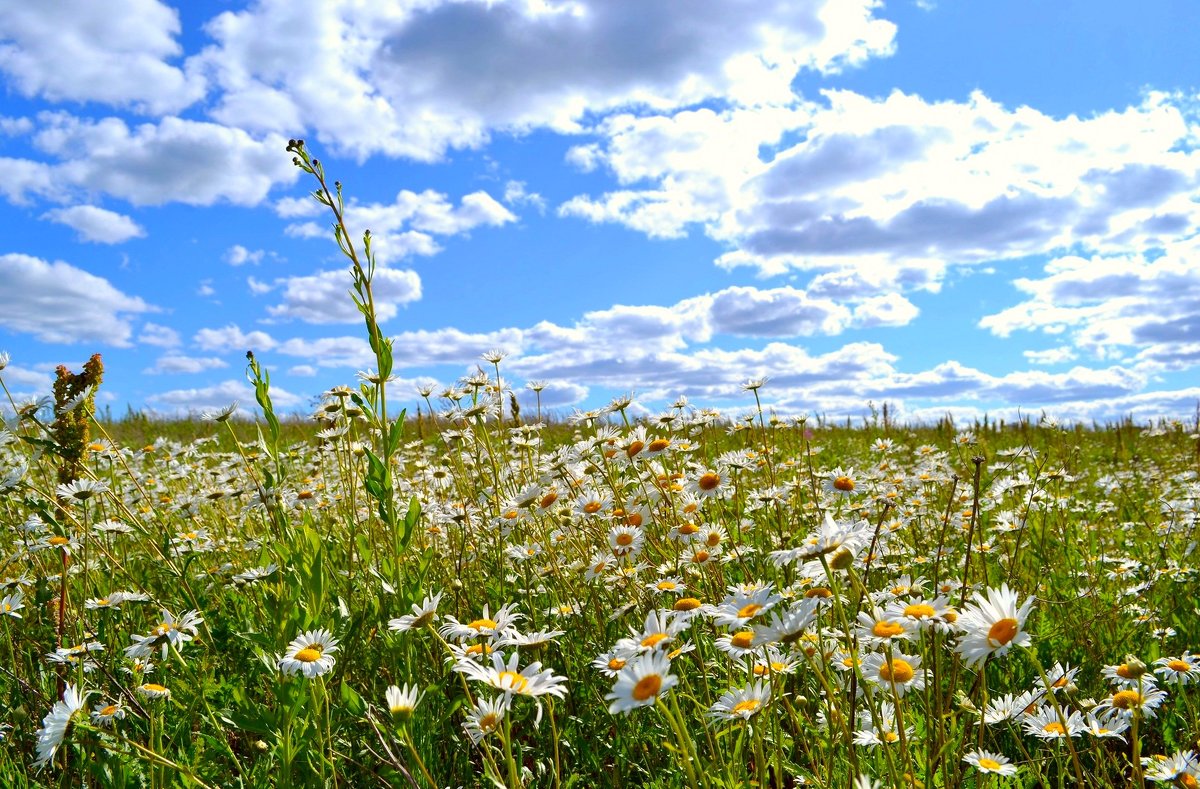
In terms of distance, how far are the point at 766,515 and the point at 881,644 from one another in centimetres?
211

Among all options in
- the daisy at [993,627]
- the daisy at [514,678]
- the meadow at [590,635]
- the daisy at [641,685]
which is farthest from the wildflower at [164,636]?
the daisy at [993,627]

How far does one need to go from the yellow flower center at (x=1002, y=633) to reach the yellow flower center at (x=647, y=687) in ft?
1.90

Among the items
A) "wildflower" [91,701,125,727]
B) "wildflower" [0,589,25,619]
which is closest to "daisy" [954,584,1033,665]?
"wildflower" [91,701,125,727]

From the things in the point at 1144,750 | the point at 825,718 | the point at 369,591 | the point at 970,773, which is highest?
the point at 369,591

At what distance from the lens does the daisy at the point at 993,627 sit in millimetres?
1390

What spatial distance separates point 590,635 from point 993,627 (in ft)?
5.82

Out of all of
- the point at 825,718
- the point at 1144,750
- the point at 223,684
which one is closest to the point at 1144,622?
the point at 1144,750

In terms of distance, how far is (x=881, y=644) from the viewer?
5.38 feet

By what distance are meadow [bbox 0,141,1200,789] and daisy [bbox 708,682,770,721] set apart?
0.05 ft

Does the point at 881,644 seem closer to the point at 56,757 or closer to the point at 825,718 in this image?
the point at 825,718

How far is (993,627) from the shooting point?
1.42 meters

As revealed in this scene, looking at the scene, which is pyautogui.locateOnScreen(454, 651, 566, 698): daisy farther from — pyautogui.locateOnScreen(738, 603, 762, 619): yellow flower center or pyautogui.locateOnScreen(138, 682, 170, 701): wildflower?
pyautogui.locateOnScreen(138, 682, 170, 701): wildflower

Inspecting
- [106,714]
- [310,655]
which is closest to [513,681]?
[310,655]

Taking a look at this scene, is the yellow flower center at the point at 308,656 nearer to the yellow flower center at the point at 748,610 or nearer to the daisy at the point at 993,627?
the yellow flower center at the point at 748,610
